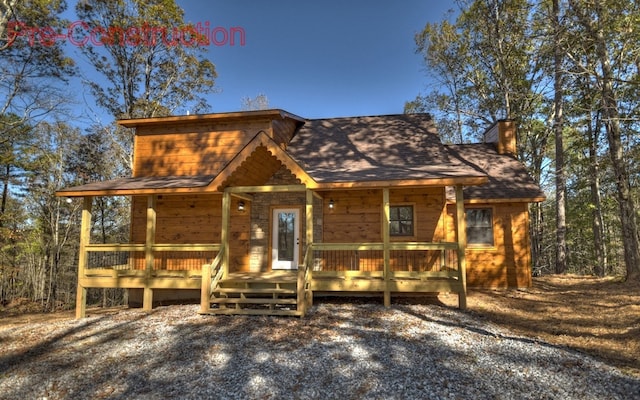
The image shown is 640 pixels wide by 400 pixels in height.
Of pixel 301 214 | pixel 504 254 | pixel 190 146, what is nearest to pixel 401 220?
pixel 301 214

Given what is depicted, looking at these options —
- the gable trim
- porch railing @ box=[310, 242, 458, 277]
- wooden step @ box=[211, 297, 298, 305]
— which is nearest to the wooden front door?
porch railing @ box=[310, 242, 458, 277]

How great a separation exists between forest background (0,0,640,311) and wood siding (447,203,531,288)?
4.50m

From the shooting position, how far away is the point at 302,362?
16.2ft

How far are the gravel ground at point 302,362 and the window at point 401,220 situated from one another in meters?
2.94

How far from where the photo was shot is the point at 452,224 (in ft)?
36.0

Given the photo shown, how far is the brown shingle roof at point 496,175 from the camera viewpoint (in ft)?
35.3

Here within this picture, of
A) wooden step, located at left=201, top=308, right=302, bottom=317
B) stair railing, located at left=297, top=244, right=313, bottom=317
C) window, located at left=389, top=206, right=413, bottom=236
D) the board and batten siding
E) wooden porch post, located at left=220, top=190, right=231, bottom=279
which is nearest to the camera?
wooden step, located at left=201, top=308, right=302, bottom=317

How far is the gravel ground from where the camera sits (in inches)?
163

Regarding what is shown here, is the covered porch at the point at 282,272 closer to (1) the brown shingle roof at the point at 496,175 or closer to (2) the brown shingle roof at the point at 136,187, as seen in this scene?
(2) the brown shingle roof at the point at 136,187

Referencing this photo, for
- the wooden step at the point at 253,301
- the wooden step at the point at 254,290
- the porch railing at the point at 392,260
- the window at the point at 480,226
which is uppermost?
the window at the point at 480,226

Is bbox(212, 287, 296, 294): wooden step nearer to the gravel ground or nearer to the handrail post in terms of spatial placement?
the handrail post

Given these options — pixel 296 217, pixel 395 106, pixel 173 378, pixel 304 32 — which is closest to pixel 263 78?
pixel 304 32

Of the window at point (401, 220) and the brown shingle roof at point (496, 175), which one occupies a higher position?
the brown shingle roof at point (496, 175)

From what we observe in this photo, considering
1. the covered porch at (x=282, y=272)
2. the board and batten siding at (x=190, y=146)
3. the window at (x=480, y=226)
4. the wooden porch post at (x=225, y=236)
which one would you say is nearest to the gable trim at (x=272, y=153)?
the covered porch at (x=282, y=272)
